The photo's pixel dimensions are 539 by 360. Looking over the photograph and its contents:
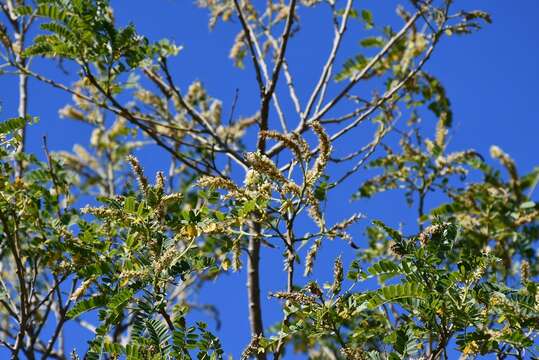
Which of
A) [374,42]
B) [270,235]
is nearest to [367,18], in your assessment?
[374,42]

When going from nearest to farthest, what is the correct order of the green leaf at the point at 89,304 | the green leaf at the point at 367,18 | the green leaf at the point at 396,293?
the green leaf at the point at 396,293 → the green leaf at the point at 89,304 → the green leaf at the point at 367,18

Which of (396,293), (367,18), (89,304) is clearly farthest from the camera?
(367,18)

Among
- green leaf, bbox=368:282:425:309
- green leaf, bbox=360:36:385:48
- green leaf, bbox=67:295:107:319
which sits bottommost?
green leaf, bbox=368:282:425:309

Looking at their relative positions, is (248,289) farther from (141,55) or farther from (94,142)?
(94,142)

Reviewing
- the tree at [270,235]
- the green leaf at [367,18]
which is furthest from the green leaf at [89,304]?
the green leaf at [367,18]

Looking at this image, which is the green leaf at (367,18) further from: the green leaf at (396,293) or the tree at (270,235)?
the green leaf at (396,293)

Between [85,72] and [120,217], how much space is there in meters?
1.36

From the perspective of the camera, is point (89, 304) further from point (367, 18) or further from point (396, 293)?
point (367, 18)

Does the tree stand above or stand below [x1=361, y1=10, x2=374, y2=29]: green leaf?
below

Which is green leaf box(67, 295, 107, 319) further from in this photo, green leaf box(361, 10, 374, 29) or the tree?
green leaf box(361, 10, 374, 29)

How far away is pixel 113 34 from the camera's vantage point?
3.29 metres

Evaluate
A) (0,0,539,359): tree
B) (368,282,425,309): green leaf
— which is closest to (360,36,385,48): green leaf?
(0,0,539,359): tree

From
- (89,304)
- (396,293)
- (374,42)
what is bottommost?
(396,293)

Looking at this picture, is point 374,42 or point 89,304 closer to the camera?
point 89,304
